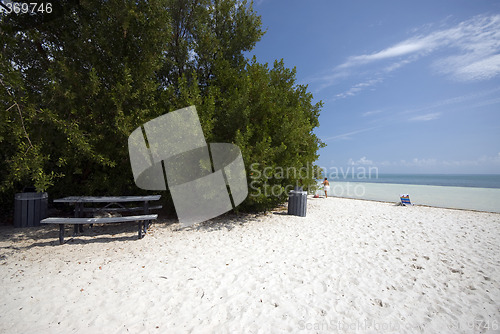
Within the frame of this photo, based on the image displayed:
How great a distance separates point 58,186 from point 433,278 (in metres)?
10.9

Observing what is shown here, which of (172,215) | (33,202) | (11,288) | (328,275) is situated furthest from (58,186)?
(328,275)

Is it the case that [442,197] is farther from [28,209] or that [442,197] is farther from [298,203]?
[28,209]

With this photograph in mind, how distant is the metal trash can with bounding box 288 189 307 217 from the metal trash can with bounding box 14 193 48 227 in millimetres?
8760

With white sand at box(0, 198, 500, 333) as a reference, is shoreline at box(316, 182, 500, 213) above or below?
below

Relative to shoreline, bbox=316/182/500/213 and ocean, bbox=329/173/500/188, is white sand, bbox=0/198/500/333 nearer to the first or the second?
shoreline, bbox=316/182/500/213

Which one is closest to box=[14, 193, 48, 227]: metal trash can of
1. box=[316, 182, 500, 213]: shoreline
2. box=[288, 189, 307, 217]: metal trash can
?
box=[288, 189, 307, 217]: metal trash can

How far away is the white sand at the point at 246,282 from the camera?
2770mm

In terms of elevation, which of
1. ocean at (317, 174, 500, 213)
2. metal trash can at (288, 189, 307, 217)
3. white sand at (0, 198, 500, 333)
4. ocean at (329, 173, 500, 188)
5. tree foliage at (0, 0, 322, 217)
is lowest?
ocean at (329, 173, 500, 188)

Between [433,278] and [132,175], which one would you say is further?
[132,175]

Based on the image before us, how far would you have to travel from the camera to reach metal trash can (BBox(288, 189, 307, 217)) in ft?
30.4

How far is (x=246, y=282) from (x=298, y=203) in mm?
6031

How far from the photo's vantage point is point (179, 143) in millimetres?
7184

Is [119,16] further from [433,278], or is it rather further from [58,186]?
[433,278]

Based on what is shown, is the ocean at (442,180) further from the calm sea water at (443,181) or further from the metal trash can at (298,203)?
the metal trash can at (298,203)
